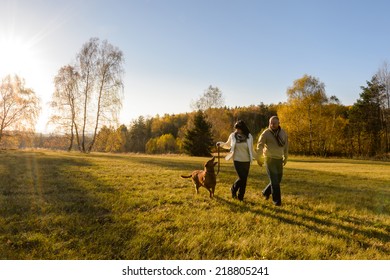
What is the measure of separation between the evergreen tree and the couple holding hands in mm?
34923

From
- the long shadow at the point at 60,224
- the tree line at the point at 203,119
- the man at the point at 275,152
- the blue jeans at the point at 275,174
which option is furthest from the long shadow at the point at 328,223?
the tree line at the point at 203,119

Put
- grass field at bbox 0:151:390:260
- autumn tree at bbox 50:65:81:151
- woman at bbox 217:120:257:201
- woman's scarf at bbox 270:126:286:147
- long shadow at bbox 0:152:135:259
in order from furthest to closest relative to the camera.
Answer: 1. autumn tree at bbox 50:65:81:151
2. woman at bbox 217:120:257:201
3. woman's scarf at bbox 270:126:286:147
4. grass field at bbox 0:151:390:260
5. long shadow at bbox 0:152:135:259

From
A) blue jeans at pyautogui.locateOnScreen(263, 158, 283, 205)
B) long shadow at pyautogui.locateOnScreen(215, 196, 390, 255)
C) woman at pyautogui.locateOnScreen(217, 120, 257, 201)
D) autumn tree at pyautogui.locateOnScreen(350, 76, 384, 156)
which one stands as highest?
autumn tree at pyautogui.locateOnScreen(350, 76, 384, 156)

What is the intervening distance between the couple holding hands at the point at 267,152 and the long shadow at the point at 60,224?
3387 mm

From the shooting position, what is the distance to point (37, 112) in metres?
33.8

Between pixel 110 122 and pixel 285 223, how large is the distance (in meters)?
28.7

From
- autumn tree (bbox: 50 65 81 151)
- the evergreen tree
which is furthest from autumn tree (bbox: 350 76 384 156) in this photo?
autumn tree (bbox: 50 65 81 151)

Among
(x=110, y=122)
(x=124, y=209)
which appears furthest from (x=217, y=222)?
(x=110, y=122)

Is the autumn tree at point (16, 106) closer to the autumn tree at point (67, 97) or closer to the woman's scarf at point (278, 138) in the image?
the autumn tree at point (67, 97)

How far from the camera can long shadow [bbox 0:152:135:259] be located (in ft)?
12.6

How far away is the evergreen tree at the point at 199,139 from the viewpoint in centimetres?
4219

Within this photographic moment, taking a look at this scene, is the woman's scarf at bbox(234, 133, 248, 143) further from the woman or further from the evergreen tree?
the evergreen tree

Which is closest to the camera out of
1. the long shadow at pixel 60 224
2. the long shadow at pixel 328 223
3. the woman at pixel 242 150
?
the long shadow at pixel 60 224
